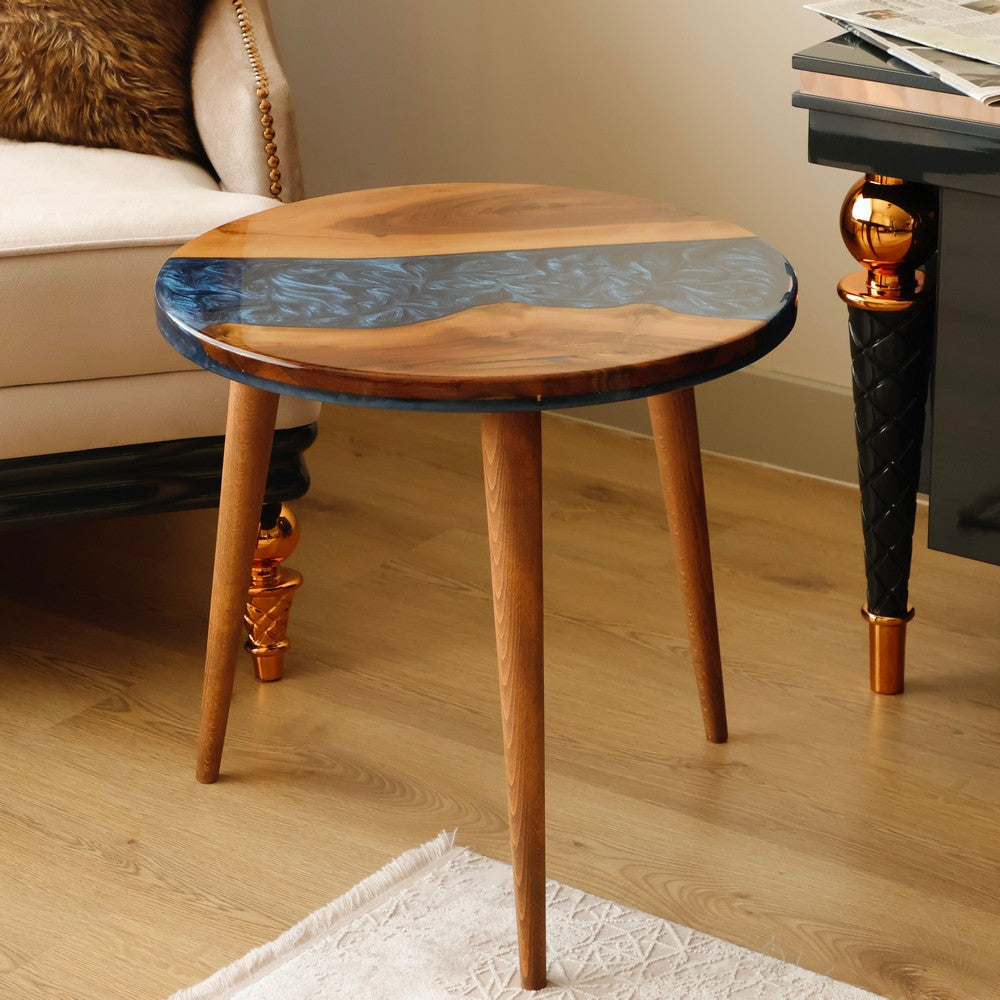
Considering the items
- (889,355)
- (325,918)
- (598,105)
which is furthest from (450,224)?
(598,105)

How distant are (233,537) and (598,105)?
100 centimetres

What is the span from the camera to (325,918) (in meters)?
1.09

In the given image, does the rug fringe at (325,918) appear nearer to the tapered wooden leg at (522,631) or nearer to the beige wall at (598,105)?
the tapered wooden leg at (522,631)

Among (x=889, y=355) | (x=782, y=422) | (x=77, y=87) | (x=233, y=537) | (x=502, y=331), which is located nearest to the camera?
(x=502, y=331)

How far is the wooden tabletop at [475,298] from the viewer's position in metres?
0.88

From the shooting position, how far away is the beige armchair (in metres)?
1.26

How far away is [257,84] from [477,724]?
0.68m

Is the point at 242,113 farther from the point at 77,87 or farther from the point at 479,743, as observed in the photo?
the point at 479,743

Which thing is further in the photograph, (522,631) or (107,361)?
(107,361)

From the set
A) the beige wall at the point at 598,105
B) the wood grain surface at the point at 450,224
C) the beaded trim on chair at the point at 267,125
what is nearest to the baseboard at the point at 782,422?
the beige wall at the point at 598,105

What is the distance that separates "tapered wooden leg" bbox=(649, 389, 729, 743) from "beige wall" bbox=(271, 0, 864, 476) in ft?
2.28

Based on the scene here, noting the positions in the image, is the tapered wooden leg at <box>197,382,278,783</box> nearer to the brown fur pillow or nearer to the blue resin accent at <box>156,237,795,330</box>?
the blue resin accent at <box>156,237,795,330</box>

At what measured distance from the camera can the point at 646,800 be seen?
1.25 metres

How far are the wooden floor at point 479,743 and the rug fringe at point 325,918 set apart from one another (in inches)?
0.9
